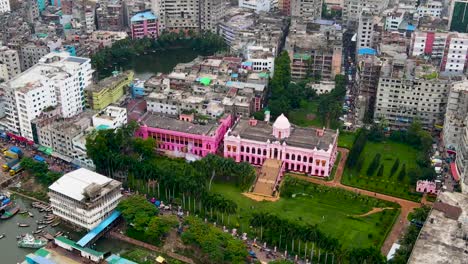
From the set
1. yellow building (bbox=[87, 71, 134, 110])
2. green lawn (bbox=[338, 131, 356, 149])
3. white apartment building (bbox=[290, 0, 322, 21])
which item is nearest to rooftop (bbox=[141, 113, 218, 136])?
yellow building (bbox=[87, 71, 134, 110])

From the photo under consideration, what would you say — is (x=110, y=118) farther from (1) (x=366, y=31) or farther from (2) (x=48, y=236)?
(1) (x=366, y=31)

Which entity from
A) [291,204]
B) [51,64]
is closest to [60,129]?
[51,64]

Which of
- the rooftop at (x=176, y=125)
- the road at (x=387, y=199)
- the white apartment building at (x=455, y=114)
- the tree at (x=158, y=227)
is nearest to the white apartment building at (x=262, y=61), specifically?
the rooftop at (x=176, y=125)

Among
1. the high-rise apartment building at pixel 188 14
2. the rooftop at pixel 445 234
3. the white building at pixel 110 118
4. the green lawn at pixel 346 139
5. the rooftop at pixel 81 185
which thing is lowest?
the green lawn at pixel 346 139

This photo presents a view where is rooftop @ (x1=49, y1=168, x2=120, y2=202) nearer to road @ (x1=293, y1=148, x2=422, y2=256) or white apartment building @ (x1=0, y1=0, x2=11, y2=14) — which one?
road @ (x1=293, y1=148, x2=422, y2=256)

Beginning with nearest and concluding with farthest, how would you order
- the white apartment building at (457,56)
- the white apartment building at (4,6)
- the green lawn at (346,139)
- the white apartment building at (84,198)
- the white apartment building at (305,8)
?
the white apartment building at (84,198)
the green lawn at (346,139)
the white apartment building at (457,56)
the white apartment building at (305,8)
the white apartment building at (4,6)

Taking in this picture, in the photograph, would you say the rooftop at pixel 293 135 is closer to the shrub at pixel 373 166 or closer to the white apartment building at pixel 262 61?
the shrub at pixel 373 166

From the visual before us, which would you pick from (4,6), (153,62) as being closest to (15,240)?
(153,62)
